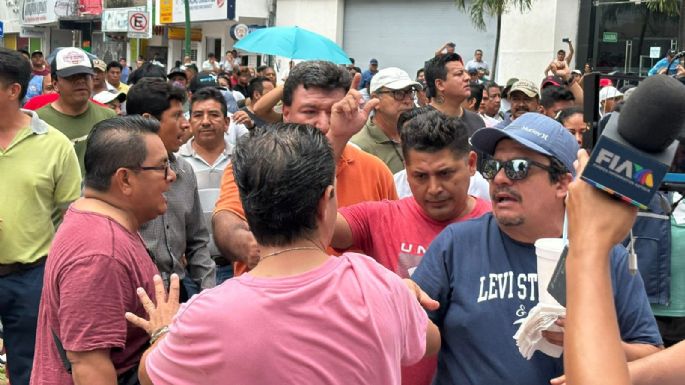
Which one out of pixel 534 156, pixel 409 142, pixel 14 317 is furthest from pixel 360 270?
pixel 14 317

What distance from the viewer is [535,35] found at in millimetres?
22375

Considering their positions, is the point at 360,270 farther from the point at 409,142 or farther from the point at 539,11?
Result: the point at 539,11

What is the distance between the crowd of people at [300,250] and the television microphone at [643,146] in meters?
0.08

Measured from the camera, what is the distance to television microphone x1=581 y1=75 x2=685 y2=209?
56.8 inches

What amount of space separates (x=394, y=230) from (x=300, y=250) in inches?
51.1

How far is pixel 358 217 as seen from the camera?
133 inches

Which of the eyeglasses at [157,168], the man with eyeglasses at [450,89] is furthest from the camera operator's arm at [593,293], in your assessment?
the man with eyeglasses at [450,89]

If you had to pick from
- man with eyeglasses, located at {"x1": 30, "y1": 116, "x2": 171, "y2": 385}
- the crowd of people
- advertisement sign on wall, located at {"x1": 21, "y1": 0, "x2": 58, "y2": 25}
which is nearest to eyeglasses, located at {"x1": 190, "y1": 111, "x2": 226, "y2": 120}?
the crowd of people

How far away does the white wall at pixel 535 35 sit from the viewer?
72.4ft

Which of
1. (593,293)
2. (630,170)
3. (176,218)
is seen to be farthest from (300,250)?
(176,218)

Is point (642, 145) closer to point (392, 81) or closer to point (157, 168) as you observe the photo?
point (157, 168)

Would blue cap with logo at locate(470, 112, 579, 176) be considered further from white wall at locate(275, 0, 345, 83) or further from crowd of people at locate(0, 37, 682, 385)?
white wall at locate(275, 0, 345, 83)

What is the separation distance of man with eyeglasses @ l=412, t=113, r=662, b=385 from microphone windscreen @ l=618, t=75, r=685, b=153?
1185 mm

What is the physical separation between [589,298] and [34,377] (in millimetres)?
2299
